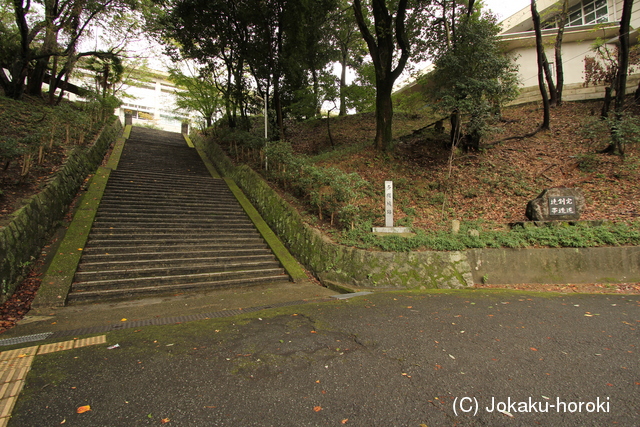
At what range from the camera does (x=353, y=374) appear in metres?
2.63

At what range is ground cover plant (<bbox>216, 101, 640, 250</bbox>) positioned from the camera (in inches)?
267

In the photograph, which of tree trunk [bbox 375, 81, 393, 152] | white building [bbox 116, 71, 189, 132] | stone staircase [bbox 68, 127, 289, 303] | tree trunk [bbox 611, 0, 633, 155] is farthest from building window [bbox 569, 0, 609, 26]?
white building [bbox 116, 71, 189, 132]

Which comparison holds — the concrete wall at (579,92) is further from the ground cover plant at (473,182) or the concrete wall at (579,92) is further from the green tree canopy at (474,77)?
the green tree canopy at (474,77)

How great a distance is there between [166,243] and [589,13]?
3012cm

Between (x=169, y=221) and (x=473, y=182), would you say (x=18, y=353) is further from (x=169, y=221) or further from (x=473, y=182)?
(x=473, y=182)

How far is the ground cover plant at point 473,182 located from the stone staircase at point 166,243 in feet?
6.36

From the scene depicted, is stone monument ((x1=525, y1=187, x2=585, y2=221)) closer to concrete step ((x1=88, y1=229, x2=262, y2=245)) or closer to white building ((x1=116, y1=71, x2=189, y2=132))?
concrete step ((x1=88, y1=229, x2=262, y2=245))

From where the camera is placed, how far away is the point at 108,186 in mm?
9727

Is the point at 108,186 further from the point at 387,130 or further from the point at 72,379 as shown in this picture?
the point at 387,130

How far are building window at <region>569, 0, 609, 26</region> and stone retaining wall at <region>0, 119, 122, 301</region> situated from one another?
29707 mm

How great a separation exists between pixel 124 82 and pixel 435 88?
24872 mm

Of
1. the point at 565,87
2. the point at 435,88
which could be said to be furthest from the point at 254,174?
the point at 565,87

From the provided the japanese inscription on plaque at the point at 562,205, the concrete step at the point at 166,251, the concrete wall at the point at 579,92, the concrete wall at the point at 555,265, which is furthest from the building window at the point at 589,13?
the concrete step at the point at 166,251

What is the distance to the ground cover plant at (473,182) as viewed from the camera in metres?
6.78
